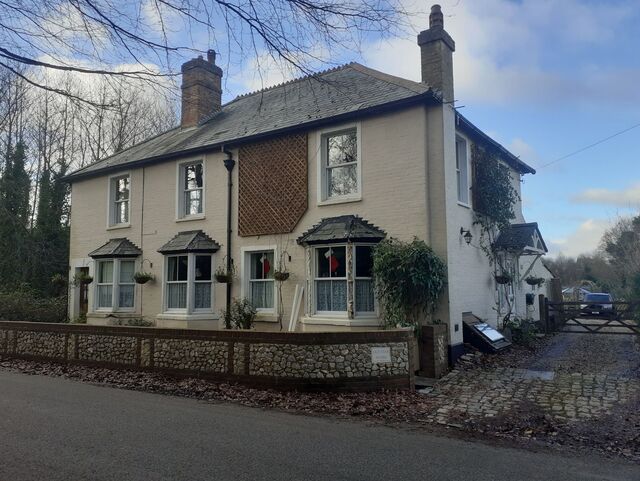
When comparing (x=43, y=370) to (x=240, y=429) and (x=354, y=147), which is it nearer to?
(x=240, y=429)

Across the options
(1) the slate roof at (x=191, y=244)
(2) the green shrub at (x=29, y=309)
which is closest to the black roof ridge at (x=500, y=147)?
(1) the slate roof at (x=191, y=244)

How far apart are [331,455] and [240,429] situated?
1.69 meters

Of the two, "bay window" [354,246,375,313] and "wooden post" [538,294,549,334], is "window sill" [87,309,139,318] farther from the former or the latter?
"wooden post" [538,294,549,334]

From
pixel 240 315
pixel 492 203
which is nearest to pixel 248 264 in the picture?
pixel 240 315

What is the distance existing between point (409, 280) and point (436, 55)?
5992mm

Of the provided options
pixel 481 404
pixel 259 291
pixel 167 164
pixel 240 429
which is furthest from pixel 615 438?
pixel 167 164

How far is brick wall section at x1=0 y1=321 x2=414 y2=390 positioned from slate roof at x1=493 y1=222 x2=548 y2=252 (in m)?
6.40

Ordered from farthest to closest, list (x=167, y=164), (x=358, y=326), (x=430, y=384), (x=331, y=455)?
(x=167, y=164) < (x=358, y=326) < (x=430, y=384) < (x=331, y=455)

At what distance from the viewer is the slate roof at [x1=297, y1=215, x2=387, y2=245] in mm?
12008

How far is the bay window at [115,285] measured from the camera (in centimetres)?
1702

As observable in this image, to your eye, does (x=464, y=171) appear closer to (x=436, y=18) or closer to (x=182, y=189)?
(x=436, y=18)

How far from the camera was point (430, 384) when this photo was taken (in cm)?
972

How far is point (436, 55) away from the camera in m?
12.5

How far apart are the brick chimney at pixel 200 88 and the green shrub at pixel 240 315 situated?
26.5 feet
